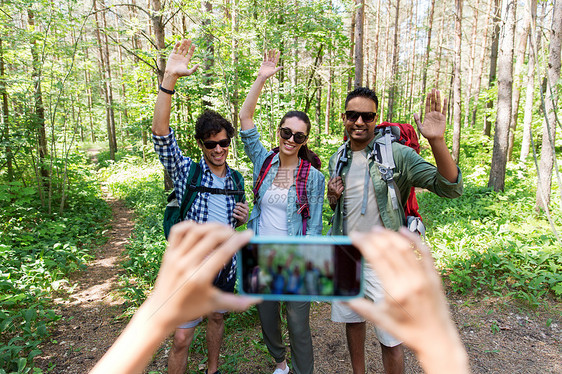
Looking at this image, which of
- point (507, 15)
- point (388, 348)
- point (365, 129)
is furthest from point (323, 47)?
point (388, 348)

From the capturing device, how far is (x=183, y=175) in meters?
2.31

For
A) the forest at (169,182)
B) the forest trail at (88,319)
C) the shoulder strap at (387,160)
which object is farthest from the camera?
the forest at (169,182)

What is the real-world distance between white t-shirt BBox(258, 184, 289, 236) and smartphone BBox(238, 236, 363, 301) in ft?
4.78

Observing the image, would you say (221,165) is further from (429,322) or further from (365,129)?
(429,322)

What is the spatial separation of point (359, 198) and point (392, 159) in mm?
376

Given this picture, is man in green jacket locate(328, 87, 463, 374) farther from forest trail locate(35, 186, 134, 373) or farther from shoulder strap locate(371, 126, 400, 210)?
forest trail locate(35, 186, 134, 373)

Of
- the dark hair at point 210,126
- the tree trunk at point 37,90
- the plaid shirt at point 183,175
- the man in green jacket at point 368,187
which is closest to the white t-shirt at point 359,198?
the man in green jacket at point 368,187

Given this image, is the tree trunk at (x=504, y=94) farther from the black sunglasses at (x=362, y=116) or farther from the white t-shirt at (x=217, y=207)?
the white t-shirt at (x=217, y=207)

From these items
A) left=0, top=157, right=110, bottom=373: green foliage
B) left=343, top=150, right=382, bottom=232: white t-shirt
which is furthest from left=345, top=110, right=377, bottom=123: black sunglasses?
left=0, top=157, right=110, bottom=373: green foliage

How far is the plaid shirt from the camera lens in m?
2.14

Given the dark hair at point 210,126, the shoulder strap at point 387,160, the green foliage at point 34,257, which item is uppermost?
the dark hair at point 210,126

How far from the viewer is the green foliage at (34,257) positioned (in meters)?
3.19

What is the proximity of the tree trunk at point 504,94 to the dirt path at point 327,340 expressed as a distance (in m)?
4.98

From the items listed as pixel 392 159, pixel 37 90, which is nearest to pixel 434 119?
pixel 392 159
